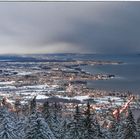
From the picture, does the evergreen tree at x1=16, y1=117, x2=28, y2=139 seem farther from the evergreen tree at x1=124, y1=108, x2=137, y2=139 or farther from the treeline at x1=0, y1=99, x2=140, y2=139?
the evergreen tree at x1=124, y1=108, x2=137, y2=139

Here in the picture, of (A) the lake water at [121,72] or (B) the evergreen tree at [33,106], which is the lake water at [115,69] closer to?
(A) the lake water at [121,72]

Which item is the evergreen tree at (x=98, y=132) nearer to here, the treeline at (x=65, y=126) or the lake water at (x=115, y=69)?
the treeline at (x=65, y=126)

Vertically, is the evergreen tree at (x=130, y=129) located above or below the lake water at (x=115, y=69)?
below

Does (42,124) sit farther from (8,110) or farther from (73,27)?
(73,27)

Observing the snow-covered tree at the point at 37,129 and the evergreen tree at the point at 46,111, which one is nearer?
the snow-covered tree at the point at 37,129

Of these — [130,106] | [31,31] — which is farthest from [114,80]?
Result: [31,31]

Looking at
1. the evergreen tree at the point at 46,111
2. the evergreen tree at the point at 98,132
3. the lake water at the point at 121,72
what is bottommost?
the evergreen tree at the point at 98,132

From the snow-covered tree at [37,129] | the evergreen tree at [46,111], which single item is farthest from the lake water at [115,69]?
the snow-covered tree at [37,129]
